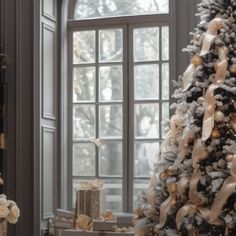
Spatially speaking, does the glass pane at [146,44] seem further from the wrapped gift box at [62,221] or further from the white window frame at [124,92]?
the wrapped gift box at [62,221]

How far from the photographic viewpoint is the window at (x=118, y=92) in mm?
5648

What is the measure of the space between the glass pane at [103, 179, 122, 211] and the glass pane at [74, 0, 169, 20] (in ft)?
5.34

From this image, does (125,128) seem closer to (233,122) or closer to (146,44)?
(146,44)

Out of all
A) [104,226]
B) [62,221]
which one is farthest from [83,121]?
[104,226]

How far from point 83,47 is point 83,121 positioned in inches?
28.8

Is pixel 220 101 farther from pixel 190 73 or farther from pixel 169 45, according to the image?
pixel 169 45

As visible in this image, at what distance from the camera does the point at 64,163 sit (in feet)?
19.1

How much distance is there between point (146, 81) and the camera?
570 centimetres

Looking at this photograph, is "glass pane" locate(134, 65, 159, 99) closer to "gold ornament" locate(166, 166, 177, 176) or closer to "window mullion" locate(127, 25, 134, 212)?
"window mullion" locate(127, 25, 134, 212)

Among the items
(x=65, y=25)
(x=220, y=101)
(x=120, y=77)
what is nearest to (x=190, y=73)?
(x=220, y=101)

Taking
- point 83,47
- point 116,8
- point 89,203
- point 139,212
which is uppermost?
point 116,8

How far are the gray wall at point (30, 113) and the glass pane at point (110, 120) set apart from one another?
0.47m

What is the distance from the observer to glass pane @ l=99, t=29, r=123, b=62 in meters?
5.80

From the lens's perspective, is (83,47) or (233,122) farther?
(83,47)
